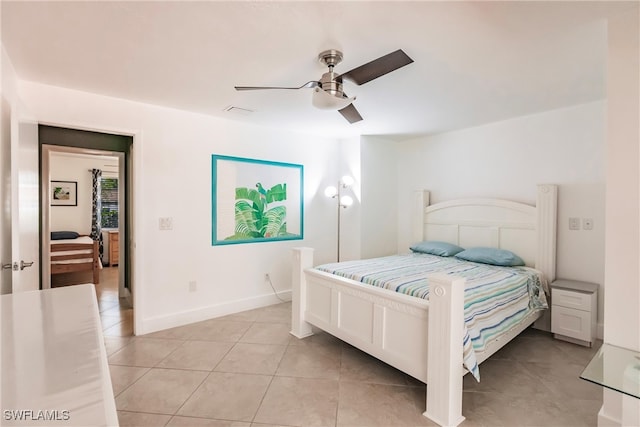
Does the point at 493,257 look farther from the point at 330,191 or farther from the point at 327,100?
Result: the point at 327,100

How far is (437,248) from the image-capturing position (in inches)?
154

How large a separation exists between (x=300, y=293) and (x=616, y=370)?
2287mm

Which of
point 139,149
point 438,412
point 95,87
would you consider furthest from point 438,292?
point 95,87

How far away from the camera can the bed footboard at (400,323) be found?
5.99 ft

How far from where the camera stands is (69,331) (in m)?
0.99

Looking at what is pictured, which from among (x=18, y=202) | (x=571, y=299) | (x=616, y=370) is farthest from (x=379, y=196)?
(x=18, y=202)

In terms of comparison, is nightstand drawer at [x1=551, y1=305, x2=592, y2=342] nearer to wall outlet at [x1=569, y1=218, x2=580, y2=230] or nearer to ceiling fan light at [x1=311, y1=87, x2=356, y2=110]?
wall outlet at [x1=569, y1=218, x2=580, y2=230]

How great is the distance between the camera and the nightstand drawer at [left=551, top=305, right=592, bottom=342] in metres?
2.85

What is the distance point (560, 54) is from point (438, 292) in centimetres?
184

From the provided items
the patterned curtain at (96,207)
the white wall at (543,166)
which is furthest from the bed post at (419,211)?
the patterned curtain at (96,207)

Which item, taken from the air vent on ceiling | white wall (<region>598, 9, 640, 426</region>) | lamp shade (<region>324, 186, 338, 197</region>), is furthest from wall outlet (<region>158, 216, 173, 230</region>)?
white wall (<region>598, 9, 640, 426</region>)

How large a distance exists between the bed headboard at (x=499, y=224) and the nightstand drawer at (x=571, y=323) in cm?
39

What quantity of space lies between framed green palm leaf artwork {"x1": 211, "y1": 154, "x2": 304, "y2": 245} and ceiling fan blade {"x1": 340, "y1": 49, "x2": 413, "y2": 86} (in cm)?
216

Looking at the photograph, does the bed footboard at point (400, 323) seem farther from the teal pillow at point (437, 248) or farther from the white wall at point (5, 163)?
the white wall at point (5, 163)
